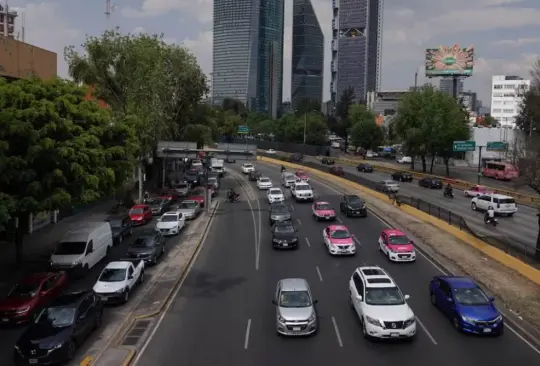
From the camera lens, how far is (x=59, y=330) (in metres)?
16.6

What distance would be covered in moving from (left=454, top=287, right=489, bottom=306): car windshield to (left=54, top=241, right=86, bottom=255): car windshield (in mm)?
17558

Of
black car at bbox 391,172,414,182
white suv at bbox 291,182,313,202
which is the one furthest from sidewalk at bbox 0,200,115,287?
black car at bbox 391,172,414,182

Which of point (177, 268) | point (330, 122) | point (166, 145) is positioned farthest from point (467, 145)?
point (330, 122)

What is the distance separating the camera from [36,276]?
22219 millimetres

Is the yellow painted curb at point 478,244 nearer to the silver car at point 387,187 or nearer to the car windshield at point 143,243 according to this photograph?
the silver car at point 387,187

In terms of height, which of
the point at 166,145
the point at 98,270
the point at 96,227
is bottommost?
the point at 98,270

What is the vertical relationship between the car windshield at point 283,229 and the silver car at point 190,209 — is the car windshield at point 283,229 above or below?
above

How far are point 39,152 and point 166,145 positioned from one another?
26883 millimetres

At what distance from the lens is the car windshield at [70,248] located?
26.7m

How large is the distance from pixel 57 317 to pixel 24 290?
4.63m

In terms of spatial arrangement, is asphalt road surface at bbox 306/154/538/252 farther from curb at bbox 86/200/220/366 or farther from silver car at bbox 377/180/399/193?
curb at bbox 86/200/220/366

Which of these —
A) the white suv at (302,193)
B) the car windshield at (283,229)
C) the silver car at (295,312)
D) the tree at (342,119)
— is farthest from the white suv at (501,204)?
the tree at (342,119)

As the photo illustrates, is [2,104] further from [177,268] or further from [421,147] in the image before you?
[421,147]

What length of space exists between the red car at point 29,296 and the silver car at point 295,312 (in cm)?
881
